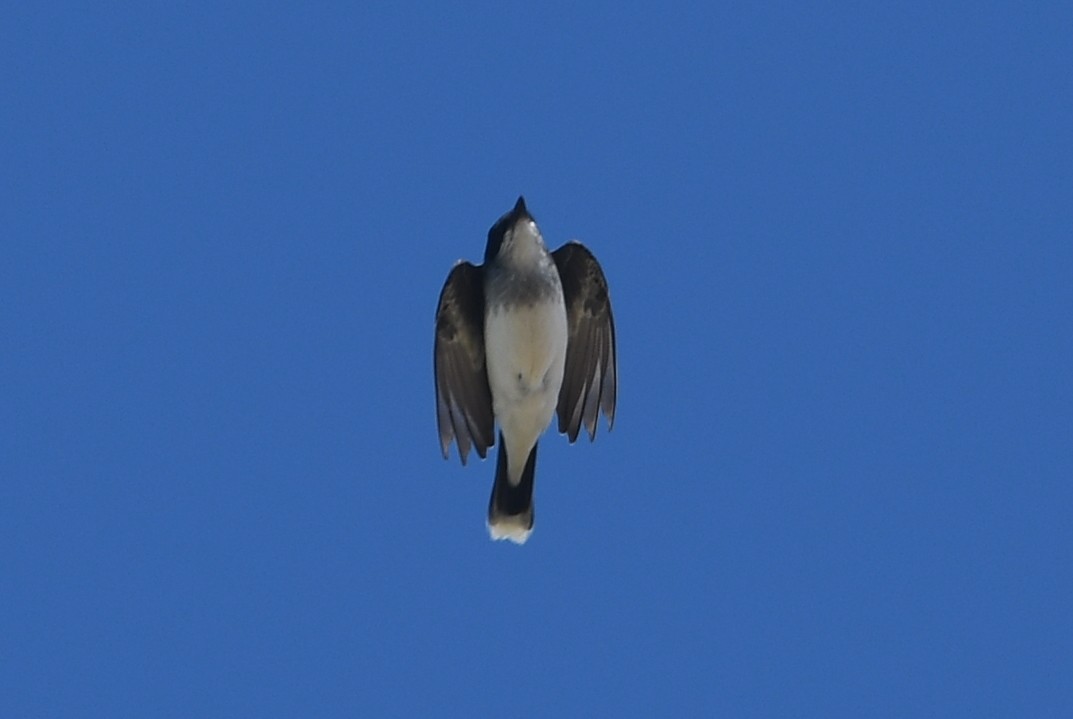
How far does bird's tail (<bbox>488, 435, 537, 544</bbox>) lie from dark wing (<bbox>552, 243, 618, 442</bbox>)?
51 centimetres

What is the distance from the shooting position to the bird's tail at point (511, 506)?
1792 cm

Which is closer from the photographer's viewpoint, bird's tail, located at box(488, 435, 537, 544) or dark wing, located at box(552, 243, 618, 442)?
dark wing, located at box(552, 243, 618, 442)

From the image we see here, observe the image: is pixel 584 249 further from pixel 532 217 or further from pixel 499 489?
pixel 499 489

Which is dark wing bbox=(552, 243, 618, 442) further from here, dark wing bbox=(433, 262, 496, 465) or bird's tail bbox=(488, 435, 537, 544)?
dark wing bbox=(433, 262, 496, 465)

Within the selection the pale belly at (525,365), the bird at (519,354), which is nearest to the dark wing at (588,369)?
the bird at (519,354)

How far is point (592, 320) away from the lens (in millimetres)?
17828

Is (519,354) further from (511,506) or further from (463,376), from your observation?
(511,506)

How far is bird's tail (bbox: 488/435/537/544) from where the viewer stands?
58.8 ft

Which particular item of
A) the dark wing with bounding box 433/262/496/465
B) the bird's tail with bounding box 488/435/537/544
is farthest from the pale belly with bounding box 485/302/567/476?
the bird's tail with bounding box 488/435/537/544

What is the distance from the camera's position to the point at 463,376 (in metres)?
17.7

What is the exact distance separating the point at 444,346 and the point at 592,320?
1.26 m

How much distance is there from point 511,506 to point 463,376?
1.19 m

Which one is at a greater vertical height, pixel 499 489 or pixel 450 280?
pixel 450 280

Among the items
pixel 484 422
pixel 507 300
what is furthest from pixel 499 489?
pixel 507 300
